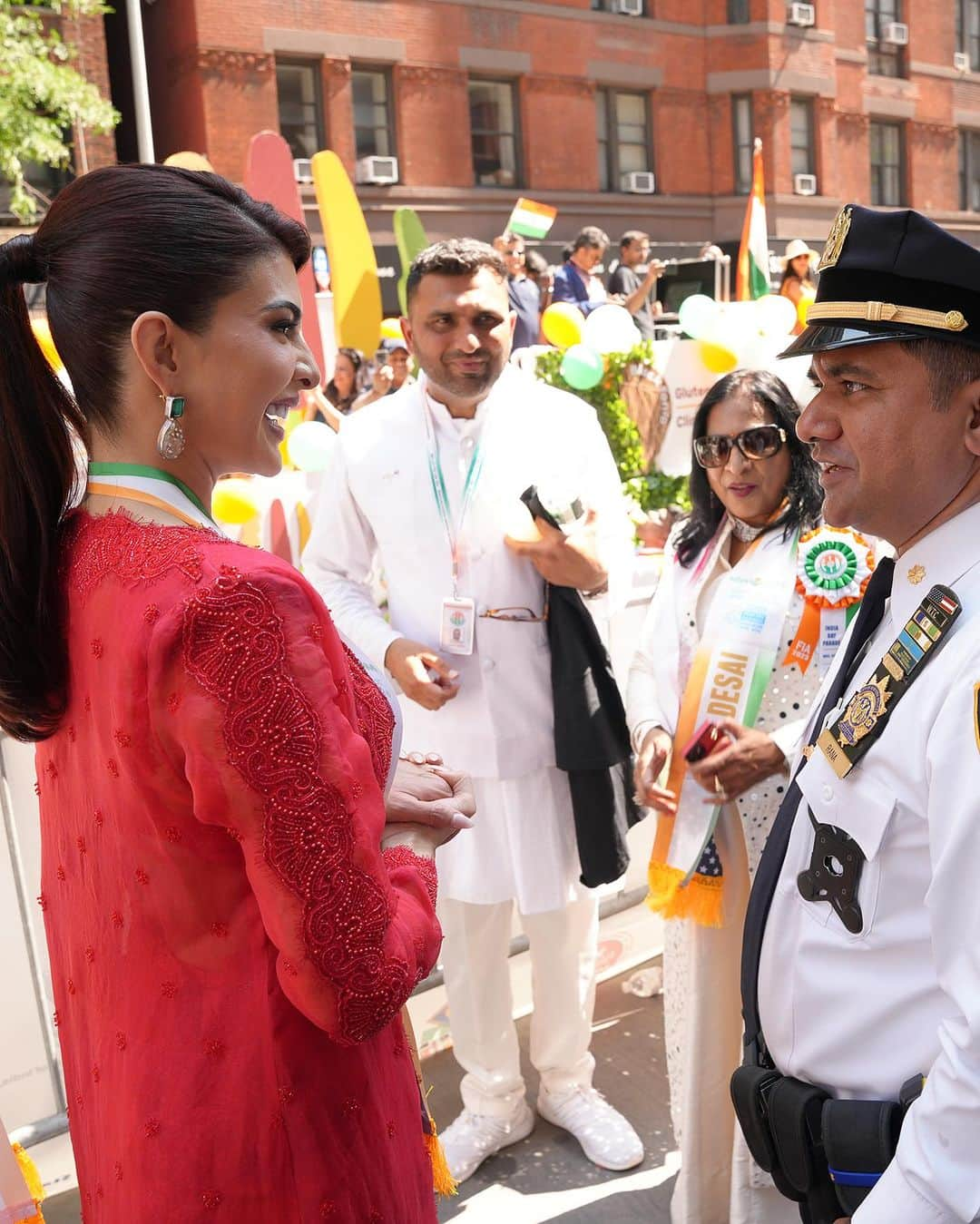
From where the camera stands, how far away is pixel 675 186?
20.0 metres

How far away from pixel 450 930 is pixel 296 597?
197cm

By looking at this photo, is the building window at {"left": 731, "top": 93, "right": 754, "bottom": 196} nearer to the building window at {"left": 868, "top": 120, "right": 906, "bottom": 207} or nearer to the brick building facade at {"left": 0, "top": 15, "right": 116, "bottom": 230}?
the building window at {"left": 868, "top": 120, "right": 906, "bottom": 207}

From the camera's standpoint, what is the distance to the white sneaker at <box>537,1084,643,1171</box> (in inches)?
107

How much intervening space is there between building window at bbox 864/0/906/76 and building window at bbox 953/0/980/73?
1.27m

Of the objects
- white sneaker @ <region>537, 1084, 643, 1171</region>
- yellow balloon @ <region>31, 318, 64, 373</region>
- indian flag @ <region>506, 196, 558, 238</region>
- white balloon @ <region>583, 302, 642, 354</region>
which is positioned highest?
indian flag @ <region>506, 196, 558, 238</region>

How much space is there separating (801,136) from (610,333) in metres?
17.5

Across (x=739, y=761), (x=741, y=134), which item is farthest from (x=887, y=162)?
(x=739, y=761)

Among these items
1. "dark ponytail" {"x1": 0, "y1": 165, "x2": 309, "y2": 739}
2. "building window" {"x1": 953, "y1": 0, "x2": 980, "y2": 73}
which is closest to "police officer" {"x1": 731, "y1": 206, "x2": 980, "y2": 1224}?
"dark ponytail" {"x1": 0, "y1": 165, "x2": 309, "y2": 739}

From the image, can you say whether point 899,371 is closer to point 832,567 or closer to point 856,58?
point 832,567

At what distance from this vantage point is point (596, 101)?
19.2 meters

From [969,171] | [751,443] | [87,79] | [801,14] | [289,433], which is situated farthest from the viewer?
[969,171]

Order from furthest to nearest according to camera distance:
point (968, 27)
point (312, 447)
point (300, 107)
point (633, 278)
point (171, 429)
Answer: point (968, 27) → point (300, 107) → point (633, 278) → point (312, 447) → point (171, 429)

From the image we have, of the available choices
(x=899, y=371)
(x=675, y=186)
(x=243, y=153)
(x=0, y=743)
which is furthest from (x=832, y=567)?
(x=675, y=186)

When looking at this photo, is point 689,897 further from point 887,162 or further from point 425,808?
point 887,162
